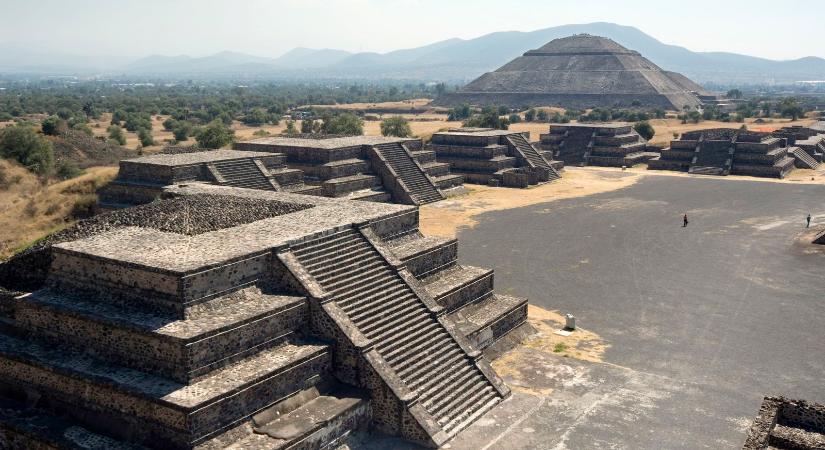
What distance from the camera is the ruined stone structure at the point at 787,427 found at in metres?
13.3

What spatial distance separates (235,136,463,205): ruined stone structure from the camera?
139 ft

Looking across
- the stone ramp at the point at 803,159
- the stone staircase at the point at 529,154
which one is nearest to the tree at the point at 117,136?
the stone staircase at the point at 529,154

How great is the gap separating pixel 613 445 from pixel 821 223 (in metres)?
32.8

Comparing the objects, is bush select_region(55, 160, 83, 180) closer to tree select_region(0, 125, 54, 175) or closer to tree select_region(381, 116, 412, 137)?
tree select_region(0, 125, 54, 175)

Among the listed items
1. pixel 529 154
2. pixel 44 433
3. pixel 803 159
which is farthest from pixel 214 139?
pixel 803 159

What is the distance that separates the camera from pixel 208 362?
14.7m

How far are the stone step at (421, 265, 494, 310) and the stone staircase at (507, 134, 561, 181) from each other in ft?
121

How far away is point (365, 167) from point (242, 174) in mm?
11053

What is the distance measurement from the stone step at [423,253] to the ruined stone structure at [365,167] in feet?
55.6

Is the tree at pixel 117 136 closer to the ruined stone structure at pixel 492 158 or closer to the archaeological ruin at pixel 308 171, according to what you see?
the archaeological ruin at pixel 308 171

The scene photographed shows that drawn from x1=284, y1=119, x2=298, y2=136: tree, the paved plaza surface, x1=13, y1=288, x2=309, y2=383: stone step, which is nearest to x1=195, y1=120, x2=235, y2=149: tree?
x1=284, y1=119, x2=298, y2=136: tree

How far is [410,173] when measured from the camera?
1911 inches

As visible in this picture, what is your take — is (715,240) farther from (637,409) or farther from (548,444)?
(548,444)

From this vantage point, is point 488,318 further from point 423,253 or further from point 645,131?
point 645,131
